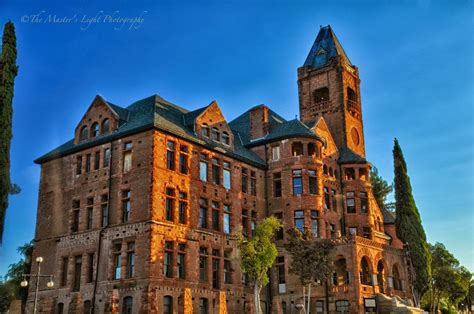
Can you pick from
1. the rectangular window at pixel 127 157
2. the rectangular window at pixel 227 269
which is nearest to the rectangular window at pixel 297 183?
the rectangular window at pixel 227 269

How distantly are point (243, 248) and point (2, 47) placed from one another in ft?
67.9

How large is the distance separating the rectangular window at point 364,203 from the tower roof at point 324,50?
1573cm

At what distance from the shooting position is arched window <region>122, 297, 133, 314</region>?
131 ft

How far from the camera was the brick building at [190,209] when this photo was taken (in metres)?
41.7

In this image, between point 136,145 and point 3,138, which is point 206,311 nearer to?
point 136,145

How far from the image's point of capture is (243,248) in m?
42.0

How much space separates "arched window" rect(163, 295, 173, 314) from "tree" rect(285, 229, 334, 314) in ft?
30.9

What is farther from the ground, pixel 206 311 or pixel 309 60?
pixel 309 60

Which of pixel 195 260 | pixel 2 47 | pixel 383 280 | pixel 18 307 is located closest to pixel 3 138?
pixel 2 47

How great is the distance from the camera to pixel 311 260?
43406 millimetres

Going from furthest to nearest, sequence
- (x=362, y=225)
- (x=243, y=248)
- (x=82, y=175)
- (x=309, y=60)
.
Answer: (x=309, y=60)
(x=362, y=225)
(x=82, y=175)
(x=243, y=248)

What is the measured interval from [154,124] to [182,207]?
6.60 m

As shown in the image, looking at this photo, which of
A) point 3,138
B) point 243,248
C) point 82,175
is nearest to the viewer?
point 3,138

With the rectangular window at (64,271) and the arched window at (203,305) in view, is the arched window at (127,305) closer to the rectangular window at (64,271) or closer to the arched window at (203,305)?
the arched window at (203,305)
